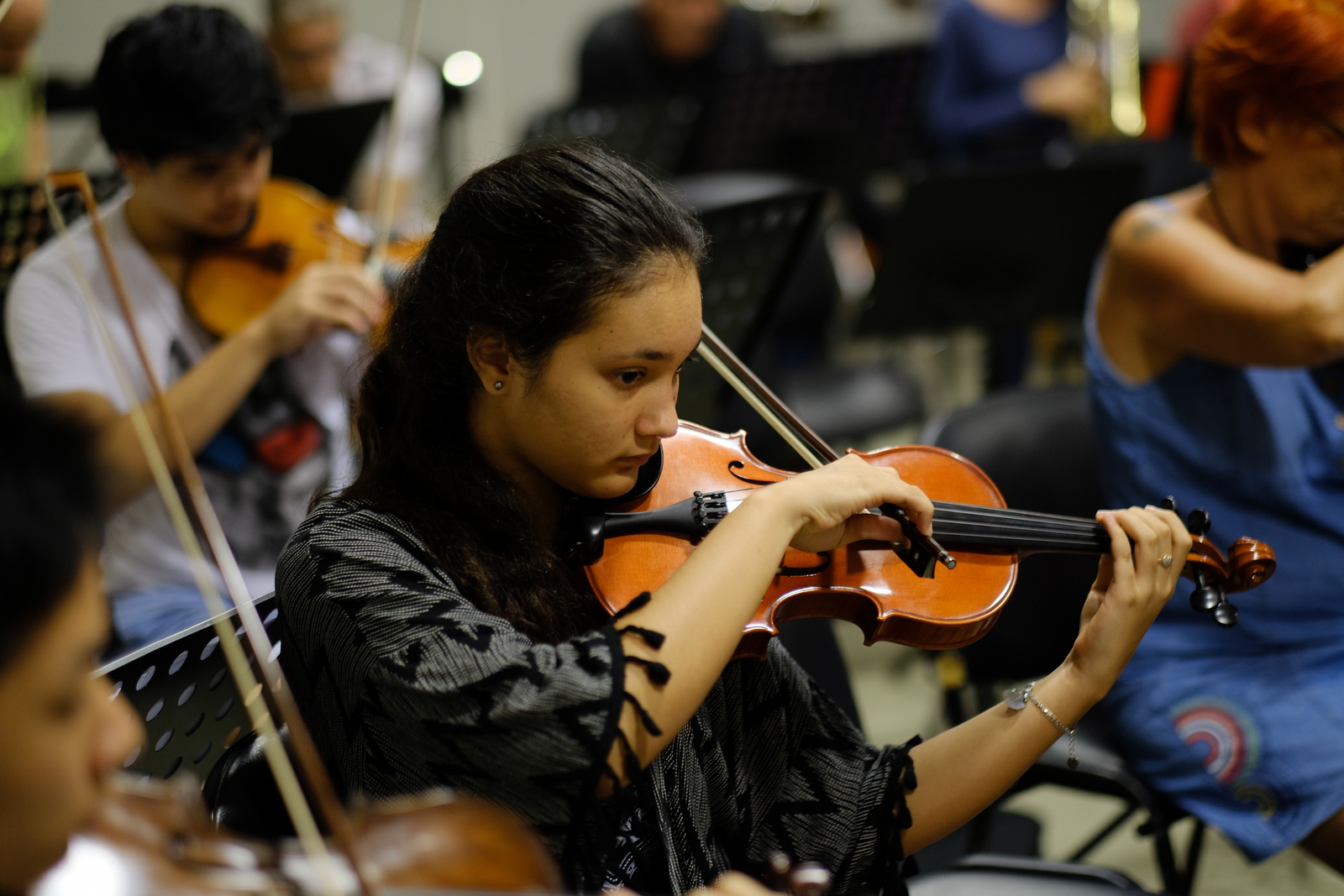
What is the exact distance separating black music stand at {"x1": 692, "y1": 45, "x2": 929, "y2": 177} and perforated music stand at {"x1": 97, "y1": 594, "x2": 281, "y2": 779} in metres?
2.46

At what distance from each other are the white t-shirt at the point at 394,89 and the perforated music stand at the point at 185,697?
2.28 meters

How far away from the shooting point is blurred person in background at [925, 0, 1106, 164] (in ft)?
11.0

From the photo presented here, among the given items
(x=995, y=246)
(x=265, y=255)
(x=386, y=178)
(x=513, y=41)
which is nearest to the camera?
(x=265, y=255)

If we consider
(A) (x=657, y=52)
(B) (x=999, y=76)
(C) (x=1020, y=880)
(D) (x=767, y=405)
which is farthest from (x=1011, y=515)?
(A) (x=657, y=52)

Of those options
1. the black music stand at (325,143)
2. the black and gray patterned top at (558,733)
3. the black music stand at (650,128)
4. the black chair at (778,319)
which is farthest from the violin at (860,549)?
the black music stand at (650,128)

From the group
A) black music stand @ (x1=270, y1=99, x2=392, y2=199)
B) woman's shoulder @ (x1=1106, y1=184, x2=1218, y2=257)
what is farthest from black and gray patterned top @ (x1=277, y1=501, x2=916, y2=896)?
black music stand @ (x1=270, y1=99, x2=392, y2=199)

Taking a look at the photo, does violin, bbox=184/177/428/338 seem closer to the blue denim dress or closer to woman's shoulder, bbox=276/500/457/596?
woman's shoulder, bbox=276/500/457/596

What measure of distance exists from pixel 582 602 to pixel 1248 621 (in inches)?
33.2

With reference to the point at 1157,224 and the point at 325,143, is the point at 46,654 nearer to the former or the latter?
the point at 1157,224

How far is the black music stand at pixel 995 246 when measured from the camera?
2396mm

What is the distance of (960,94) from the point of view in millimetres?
3457

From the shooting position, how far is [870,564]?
999 millimetres

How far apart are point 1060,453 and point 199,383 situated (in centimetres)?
113

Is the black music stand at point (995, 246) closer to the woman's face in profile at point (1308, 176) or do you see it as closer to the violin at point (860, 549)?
the woman's face in profile at point (1308, 176)
